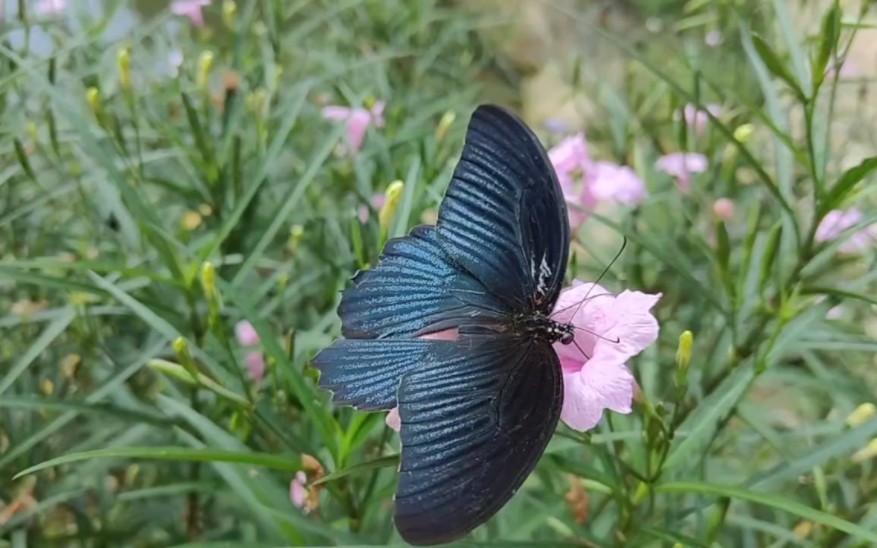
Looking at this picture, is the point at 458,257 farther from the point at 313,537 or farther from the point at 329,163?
the point at 329,163

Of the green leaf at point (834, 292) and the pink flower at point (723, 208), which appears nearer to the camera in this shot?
the green leaf at point (834, 292)

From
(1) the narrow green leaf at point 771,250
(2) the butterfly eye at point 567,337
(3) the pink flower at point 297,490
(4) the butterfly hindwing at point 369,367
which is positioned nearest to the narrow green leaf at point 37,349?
(3) the pink flower at point 297,490

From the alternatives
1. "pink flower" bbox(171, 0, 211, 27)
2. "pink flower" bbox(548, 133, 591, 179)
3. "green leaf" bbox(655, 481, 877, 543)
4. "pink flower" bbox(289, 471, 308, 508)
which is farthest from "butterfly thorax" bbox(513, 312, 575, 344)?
"pink flower" bbox(171, 0, 211, 27)

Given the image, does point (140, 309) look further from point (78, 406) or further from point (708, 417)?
point (708, 417)

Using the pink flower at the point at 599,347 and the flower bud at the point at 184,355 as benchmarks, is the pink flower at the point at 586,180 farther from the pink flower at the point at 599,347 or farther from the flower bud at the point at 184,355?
the flower bud at the point at 184,355

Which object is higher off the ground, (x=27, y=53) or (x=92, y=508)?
(x=27, y=53)

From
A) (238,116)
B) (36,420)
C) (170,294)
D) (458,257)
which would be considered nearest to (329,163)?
(238,116)
